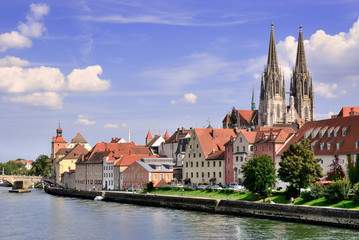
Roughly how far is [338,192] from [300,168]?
27.7 feet

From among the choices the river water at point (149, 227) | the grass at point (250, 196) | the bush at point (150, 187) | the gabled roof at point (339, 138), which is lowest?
the river water at point (149, 227)

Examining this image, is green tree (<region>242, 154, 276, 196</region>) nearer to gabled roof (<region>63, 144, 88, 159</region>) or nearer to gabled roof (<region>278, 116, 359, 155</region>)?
gabled roof (<region>278, 116, 359, 155</region>)

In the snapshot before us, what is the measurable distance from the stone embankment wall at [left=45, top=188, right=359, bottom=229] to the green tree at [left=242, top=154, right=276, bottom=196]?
3204 mm

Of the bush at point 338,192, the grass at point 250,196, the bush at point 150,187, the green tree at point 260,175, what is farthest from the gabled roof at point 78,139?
the bush at point 338,192

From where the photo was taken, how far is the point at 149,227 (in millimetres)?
59219

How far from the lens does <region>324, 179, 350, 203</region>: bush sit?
58375 millimetres

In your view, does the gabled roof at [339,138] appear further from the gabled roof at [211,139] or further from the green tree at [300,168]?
the gabled roof at [211,139]

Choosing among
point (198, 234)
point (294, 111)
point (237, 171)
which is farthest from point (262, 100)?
point (198, 234)

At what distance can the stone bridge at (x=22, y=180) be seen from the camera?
504ft

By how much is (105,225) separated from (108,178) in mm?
61569

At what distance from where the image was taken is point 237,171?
317ft

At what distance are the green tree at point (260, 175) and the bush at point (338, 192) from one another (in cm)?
1116

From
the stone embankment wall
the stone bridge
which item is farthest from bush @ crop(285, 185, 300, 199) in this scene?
the stone bridge

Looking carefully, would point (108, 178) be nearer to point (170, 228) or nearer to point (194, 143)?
point (194, 143)
